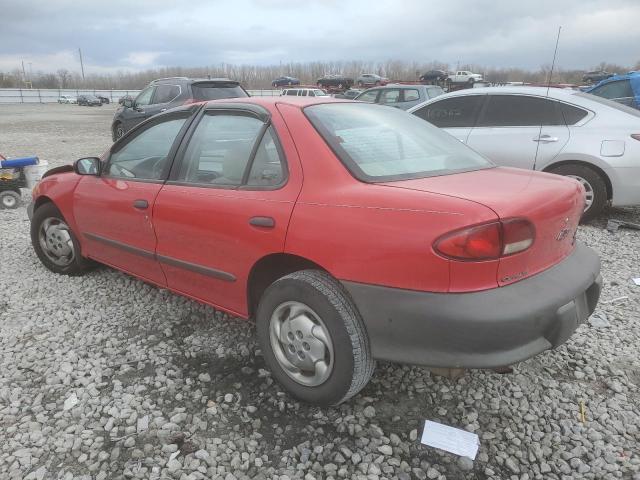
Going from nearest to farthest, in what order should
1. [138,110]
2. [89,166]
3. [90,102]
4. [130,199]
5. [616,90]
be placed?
[130,199] → [89,166] → [616,90] → [138,110] → [90,102]

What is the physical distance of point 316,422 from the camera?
93.1 inches

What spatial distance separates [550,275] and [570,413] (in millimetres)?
778

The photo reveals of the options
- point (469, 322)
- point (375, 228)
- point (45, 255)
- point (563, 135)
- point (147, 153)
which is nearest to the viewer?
point (469, 322)

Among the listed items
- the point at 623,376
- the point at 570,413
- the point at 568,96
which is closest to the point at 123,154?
the point at 570,413

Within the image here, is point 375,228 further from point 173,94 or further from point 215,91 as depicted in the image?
point 173,94

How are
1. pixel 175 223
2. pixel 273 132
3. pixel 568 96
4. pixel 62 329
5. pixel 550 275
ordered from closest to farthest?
1. pixel 550 275
2. pixel 273 132
3. pixel 175 223
4. pixel 62 329
5. pixel 568 96

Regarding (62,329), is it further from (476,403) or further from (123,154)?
(476,403)

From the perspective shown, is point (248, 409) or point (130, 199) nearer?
point (248, 409)

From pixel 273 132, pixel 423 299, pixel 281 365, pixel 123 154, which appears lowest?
pixel 281 365

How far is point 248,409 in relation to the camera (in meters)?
2.44

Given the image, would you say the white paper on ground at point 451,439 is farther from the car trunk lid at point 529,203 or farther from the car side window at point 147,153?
the car side window at point 147,153

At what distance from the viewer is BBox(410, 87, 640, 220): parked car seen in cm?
516

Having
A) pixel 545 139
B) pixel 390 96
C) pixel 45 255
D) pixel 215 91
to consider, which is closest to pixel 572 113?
pixel 545 139

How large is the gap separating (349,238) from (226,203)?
0.85 meters
